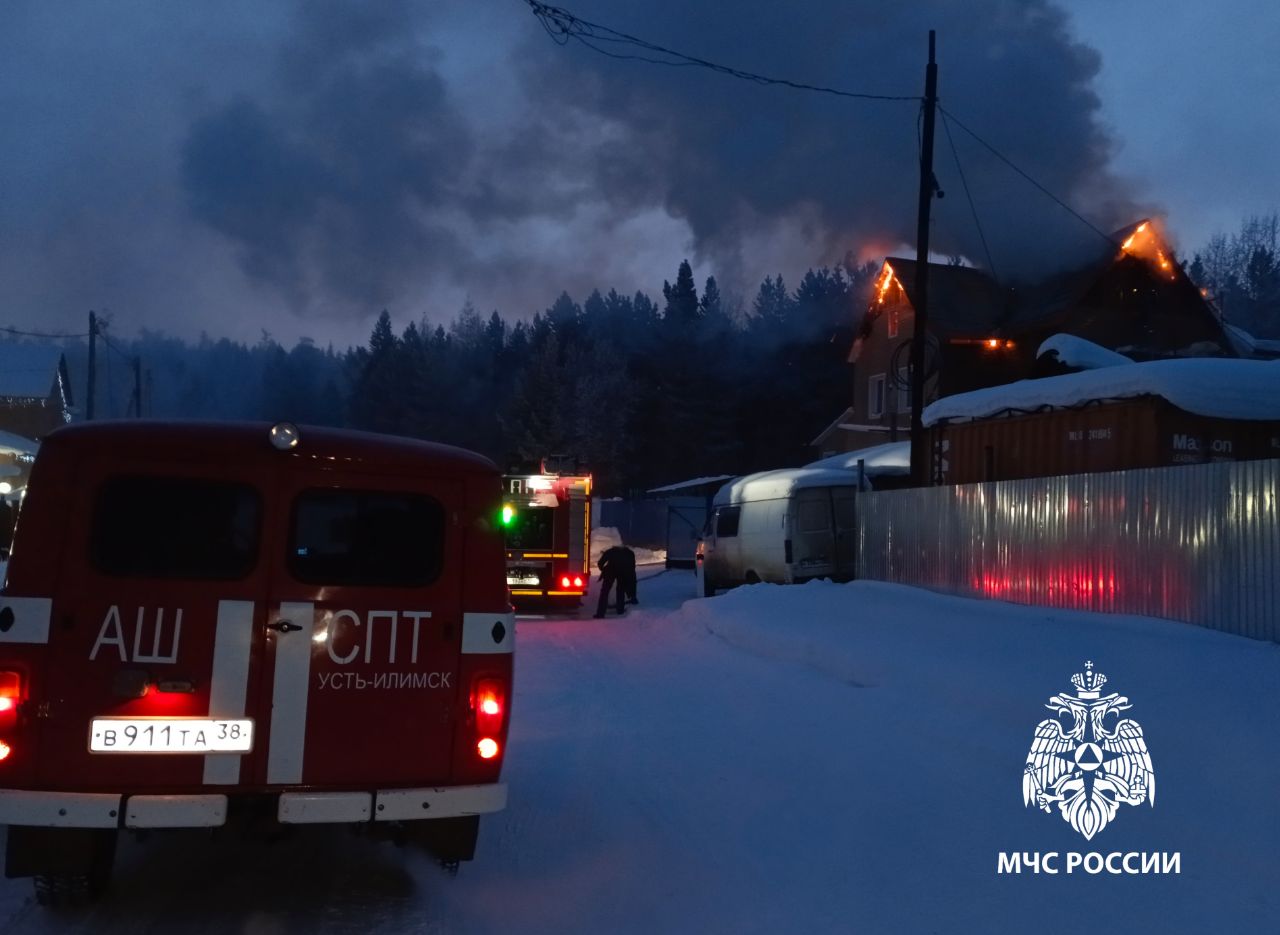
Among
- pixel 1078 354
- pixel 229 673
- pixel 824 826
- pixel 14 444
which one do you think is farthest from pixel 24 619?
pixel 14 444

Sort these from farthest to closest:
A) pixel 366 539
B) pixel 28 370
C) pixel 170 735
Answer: pixel 28 370, pixel 366 539, pixel 170 735

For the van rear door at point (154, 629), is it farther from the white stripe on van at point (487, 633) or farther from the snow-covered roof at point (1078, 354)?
the snow-covered roof at point (1078, 354)

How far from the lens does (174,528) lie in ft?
17.0

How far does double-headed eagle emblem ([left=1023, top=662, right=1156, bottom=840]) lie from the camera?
696 cm

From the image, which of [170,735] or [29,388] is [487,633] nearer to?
[170,735]

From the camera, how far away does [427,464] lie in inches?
220

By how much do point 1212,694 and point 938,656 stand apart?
3.36 m

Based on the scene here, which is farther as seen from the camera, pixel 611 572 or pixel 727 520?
pixel 727 520

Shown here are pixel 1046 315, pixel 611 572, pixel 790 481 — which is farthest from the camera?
pixel 1046 315

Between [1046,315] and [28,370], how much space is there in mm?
51434

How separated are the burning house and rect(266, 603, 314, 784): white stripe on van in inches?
1112

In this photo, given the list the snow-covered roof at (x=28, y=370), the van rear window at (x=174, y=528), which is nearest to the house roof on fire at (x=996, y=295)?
the van rear window at (x=174, y=528)

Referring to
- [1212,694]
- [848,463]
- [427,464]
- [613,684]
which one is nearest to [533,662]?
[613,684]

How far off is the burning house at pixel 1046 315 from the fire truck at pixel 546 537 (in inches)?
521
